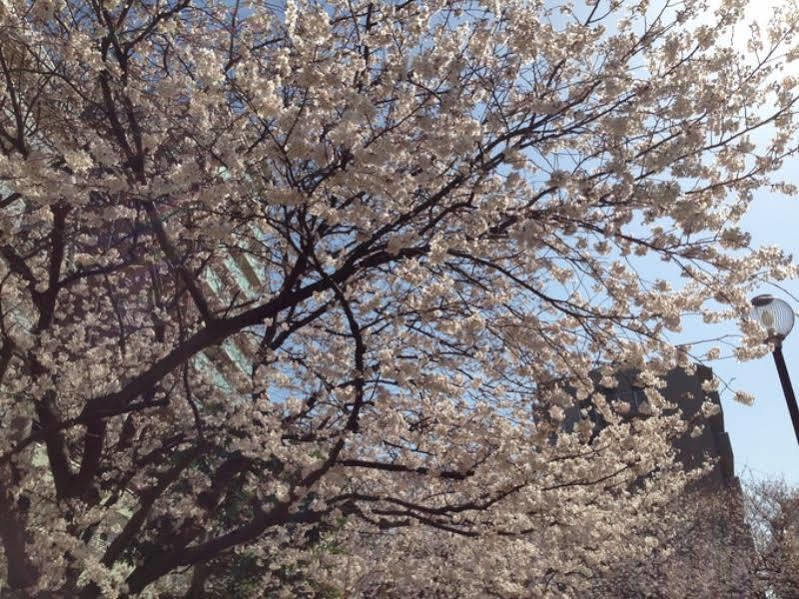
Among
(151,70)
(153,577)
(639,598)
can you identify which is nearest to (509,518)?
(153,577)

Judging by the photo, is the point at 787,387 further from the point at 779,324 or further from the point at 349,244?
the point at 349,244

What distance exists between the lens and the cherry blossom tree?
16.0 feet

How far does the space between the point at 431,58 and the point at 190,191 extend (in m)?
2.33

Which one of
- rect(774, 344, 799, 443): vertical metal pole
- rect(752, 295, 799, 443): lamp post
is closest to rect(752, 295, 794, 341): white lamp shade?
rect(752, 295, 799, 443): lamp post

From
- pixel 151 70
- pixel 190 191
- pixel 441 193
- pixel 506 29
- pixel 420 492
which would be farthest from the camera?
pixel 420 492

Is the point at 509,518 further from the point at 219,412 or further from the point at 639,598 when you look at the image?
the point at 639,598

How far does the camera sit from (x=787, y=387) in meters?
8.55

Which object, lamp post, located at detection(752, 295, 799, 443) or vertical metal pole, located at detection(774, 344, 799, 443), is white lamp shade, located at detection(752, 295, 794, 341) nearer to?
lamp post, located at detection(752, 295, 799, 443)

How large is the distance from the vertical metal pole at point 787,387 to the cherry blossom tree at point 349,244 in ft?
4.51

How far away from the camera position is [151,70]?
23.2 ft

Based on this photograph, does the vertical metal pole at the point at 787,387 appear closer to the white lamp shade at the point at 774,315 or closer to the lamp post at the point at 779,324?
the lamp post at the point at 779,324

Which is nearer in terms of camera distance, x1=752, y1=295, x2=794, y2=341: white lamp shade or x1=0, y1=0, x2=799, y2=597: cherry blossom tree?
x1=0, y1=0, x2=799, y2=597: cherry blossom tree

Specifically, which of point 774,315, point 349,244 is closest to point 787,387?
point 774,315

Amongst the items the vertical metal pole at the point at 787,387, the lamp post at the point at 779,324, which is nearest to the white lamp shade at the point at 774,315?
the lamp post at the point at 779,324
